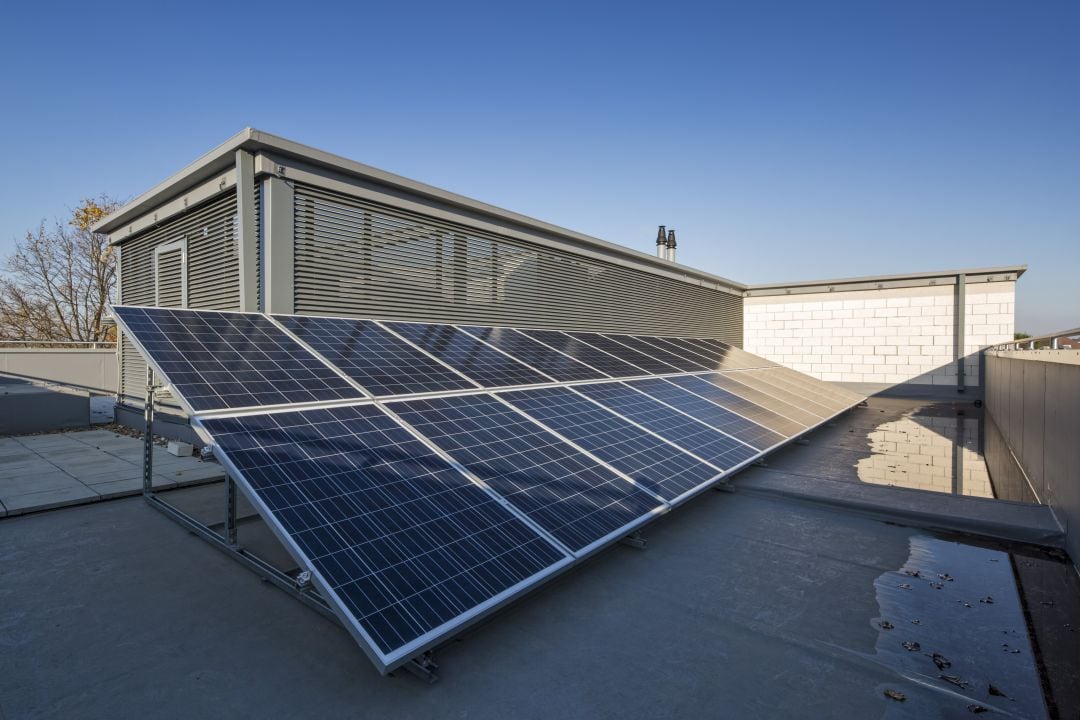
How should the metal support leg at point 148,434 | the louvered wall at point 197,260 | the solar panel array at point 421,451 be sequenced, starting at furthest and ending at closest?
the louvered wall at point 197,260
the metal support leg at point 148,434
the solar panel array at point 421,451

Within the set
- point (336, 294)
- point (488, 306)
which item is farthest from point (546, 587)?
point (488, 306)

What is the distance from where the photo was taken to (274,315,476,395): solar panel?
6848 mm

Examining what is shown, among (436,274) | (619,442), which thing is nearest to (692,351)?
(436,274)

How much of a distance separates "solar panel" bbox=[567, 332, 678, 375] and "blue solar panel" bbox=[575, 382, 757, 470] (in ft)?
8.55

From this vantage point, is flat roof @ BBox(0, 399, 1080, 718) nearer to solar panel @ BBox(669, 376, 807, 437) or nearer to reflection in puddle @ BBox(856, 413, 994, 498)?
reflection in puddle @ BBox(856, 413, 994, 498)

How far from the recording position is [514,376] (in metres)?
8.73

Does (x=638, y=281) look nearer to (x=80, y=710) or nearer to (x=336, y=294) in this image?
(x=336, y=294)

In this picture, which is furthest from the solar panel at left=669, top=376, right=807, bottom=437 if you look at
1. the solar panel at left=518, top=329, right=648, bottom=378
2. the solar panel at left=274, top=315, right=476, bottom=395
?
the solar panel at left=274, top=315, right=476, bottom=395

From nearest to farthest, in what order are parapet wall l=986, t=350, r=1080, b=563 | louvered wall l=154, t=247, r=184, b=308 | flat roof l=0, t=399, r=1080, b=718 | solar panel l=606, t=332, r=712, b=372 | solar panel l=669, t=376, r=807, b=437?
flat roof l=0, t=399, r=1080, b=718, parapet wall l=986, t=350, r=1080, b=563, solar panel l=669, t=376, r=807, b=437, louvered wall l=154, t=247, r=184, b=308, solar panel l=606, t=332, r=712, b=372

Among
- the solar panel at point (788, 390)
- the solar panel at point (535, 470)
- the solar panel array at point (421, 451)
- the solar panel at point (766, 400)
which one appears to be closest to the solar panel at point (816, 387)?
the solar panel at point (788, 390)

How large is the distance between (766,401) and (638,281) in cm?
782

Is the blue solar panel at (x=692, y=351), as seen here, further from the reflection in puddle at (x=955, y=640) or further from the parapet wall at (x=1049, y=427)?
the reflection in puddle at (x=955, y=640)

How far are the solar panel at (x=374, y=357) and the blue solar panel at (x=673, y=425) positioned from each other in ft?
8.73

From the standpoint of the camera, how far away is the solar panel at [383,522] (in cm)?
348
